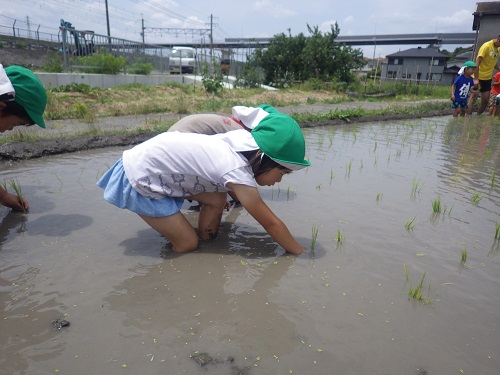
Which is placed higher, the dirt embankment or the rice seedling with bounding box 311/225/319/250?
the dirt embankment

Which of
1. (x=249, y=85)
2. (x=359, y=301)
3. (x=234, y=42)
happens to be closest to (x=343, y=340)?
(x=359, y=301)

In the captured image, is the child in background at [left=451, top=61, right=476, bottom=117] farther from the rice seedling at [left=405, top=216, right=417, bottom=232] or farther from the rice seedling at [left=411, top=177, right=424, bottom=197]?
the rice seedling at [left=405, top=216, right=417, bottom=232]

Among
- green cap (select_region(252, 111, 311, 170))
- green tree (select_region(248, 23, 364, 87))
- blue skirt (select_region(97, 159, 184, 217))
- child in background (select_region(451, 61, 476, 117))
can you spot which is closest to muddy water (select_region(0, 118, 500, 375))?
blue skirt (select_region(97, 159, 184, 217))

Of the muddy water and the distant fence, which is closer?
the muddy water

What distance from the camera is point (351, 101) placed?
14.0m

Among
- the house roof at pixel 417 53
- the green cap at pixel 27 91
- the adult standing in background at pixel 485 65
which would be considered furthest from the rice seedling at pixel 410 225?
the house roof at pixel 417 53

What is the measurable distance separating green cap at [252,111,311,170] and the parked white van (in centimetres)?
1763

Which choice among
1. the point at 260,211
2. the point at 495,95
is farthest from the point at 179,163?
the point at 495,95

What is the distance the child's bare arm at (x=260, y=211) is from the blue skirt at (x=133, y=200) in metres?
0.45

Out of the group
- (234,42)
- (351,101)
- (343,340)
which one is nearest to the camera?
(343,340)

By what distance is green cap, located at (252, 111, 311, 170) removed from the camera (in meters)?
2.02

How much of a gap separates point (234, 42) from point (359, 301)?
53374 millimetres

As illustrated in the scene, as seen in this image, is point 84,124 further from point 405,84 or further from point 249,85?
point 405,84

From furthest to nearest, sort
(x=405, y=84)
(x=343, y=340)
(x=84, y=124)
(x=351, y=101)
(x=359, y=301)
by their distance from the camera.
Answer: (x=405, y=84) < (x=351, y=101) < (x=84, y=124) < (x=359, y=301) < (x=343, y=340)
